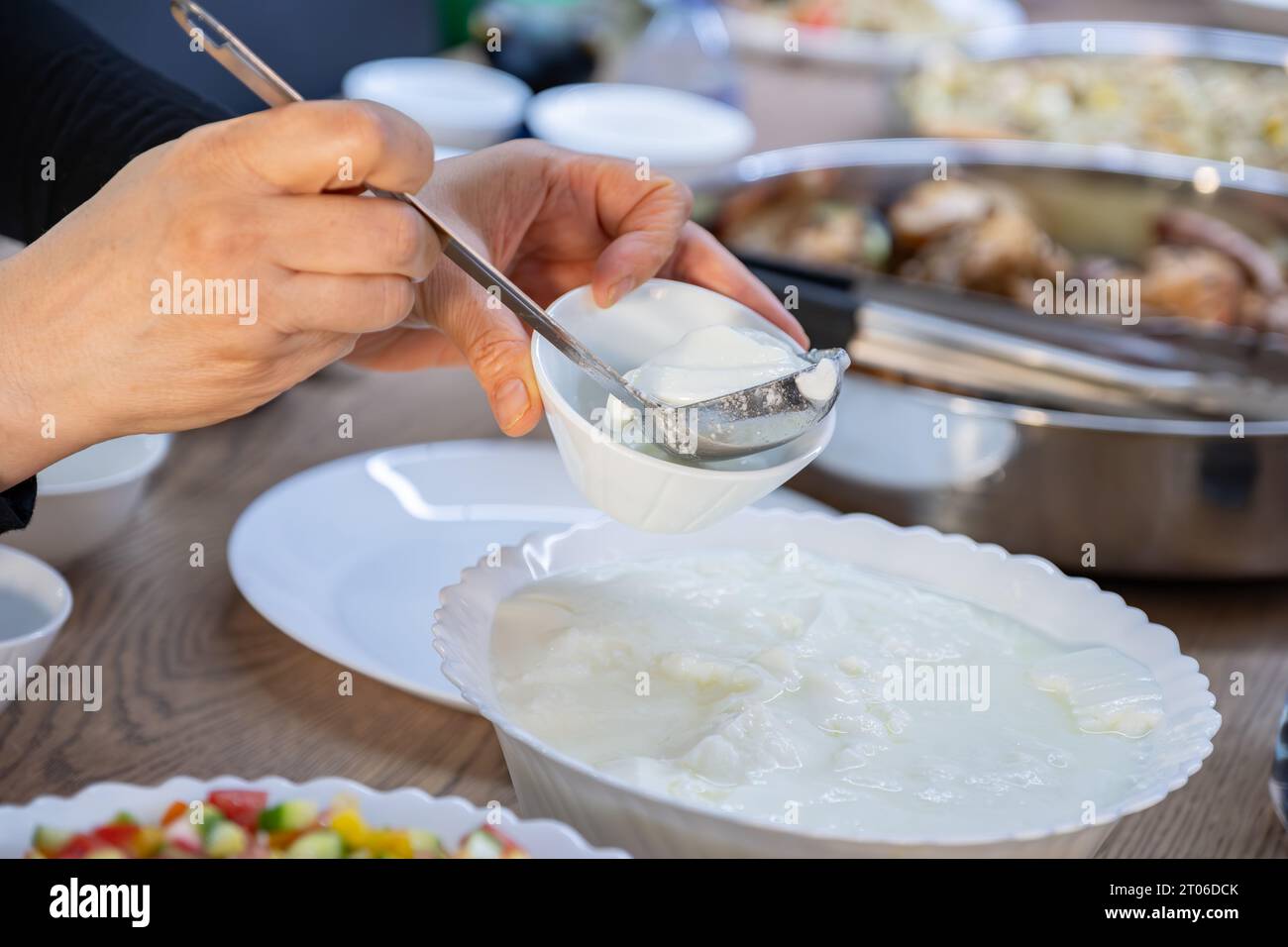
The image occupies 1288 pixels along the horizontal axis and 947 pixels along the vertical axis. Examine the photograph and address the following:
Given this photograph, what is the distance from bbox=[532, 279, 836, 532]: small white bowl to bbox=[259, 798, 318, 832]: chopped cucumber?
1.04ft

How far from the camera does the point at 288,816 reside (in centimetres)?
78

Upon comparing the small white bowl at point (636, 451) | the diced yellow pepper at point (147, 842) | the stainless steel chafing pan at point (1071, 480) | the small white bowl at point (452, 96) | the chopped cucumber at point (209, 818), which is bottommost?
the stainless steel chafing pan at point (1071, 480)

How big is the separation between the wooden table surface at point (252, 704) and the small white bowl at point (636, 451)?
0.32 meters

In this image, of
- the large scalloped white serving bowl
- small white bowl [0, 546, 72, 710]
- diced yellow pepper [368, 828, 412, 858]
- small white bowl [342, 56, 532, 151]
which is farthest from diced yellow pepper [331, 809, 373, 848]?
small white bowl [342, 56, 532, 151]

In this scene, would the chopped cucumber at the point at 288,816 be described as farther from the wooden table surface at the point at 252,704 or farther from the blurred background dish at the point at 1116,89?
the blurred background dish at the point at 1116,89

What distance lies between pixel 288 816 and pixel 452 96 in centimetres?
208

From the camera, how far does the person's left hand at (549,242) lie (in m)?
1.11

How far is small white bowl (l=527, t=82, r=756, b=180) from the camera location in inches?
96.9

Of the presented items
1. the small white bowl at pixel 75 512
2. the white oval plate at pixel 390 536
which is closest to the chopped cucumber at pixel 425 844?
the white oval plate at pixel 390 536

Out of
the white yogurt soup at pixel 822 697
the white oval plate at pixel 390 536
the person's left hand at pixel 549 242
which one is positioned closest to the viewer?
the white yogurt soup at pixel 822 697

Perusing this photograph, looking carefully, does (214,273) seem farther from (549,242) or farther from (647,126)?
(647,126)

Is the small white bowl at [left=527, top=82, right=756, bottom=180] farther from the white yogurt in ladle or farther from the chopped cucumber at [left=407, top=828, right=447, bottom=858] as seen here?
the chopped cucumber at [left=407, top=828, right=447, bottom=858]
